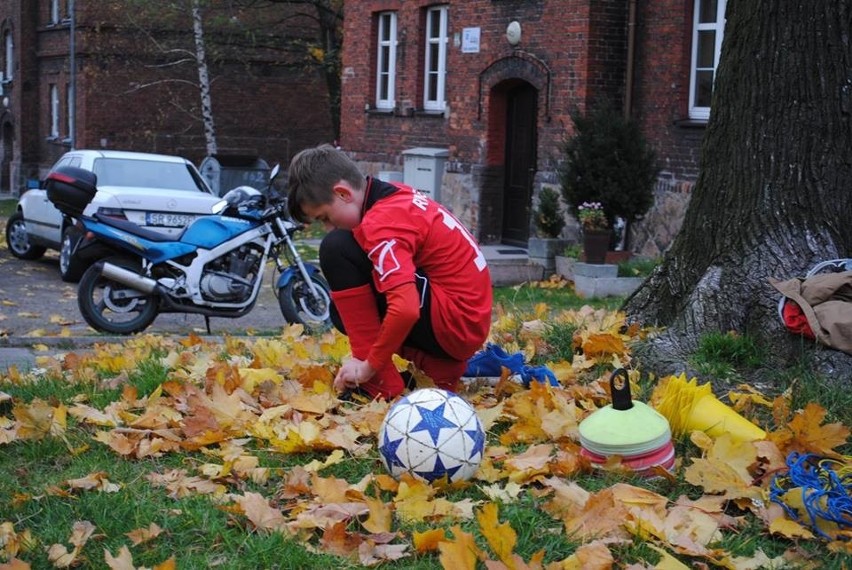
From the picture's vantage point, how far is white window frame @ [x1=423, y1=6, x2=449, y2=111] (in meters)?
22.3

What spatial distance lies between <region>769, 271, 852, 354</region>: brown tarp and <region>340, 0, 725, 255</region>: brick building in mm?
11024

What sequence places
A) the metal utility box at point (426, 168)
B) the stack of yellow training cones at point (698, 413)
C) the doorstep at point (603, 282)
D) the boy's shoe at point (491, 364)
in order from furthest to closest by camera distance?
the metal utility box at point (426, 168) < the doorstep at point (603, 282) < the boy's shoe at point (491, 364) < the stack of yellow training cones at point (698, 413)

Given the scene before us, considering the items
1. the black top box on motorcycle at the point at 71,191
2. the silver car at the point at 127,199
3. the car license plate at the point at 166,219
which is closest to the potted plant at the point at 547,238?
the silver car at the point at 127,199

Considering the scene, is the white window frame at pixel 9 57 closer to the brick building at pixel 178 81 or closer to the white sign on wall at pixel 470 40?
the brick building at pixel 178 81

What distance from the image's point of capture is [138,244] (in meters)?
10.5

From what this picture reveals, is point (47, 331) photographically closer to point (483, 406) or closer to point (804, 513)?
point (483, 406)

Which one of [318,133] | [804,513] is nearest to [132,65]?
[318,133]

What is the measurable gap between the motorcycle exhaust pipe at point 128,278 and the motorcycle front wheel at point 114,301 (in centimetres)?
7

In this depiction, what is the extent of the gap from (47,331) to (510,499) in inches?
288

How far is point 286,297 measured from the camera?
430 inches

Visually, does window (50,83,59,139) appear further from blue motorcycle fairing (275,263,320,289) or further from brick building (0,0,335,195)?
blue motorcycle fairing (275,263,320,289)

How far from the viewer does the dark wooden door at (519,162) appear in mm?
20109

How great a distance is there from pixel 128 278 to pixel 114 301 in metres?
0.28

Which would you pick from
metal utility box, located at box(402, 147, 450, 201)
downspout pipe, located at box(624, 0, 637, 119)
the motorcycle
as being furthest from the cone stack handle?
metal utility box, located at box(402, 147, 450, 201)
